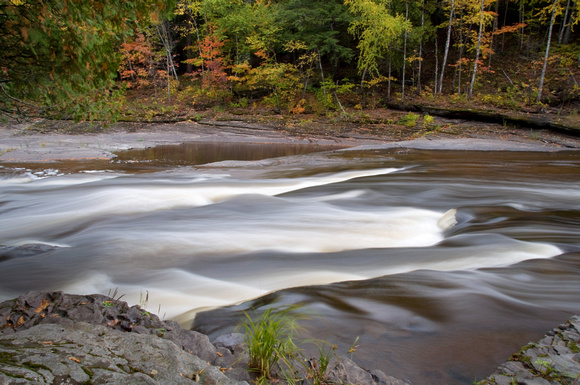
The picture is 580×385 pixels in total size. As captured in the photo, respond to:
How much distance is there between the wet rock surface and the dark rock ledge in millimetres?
627

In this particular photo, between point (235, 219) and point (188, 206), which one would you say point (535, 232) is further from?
point (188, 206)

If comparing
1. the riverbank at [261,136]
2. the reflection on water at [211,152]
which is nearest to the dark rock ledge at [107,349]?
the reflection on water at [211,152]

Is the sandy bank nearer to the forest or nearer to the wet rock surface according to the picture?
the forest

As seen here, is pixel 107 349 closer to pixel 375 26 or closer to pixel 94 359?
pixel 94 359

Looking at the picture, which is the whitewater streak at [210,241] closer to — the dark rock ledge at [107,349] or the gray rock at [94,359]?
the dark rock ledge at [107,349]

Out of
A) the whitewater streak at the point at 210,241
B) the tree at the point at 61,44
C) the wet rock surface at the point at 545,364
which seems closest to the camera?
the wet rock surface at the point at 545,364

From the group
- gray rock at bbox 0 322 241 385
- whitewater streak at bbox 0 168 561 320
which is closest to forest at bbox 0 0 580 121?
whitewater streak at bbox 0 168 561 320

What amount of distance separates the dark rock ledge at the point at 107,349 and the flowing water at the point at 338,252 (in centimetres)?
42

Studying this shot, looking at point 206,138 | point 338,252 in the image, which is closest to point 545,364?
point 338,252

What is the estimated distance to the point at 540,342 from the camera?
258 centimetres

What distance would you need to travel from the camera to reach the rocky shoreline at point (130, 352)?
5.80 feet

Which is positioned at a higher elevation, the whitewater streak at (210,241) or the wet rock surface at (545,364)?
the wet rock surface at (545,364)

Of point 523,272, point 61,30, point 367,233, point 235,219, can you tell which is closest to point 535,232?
point 523,272

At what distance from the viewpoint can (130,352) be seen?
6.68 ft
